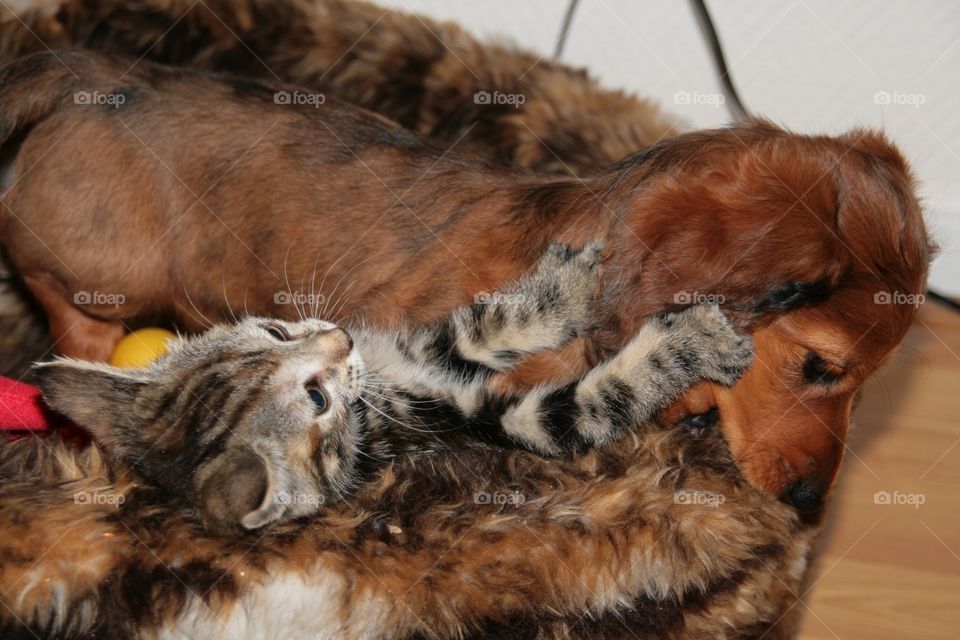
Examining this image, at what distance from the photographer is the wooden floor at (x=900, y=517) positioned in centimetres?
246

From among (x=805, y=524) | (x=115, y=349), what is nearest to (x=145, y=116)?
(x=115, y=349)

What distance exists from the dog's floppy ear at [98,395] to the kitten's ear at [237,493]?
10.5 inches

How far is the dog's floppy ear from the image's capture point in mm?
1824

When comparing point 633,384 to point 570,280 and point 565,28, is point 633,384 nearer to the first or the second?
point 570,280

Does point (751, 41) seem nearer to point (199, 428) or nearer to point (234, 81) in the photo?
point (234, 81)

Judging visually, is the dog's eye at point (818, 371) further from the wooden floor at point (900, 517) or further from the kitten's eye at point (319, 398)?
the kitten's eye at point (319, 398)

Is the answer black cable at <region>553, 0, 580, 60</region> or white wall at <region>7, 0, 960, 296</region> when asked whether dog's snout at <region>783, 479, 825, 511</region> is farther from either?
black cable at <region>553, 0, 580, 60</region>

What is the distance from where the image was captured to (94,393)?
1.88 meters

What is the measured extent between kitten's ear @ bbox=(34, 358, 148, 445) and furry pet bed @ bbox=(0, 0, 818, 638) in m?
0.07

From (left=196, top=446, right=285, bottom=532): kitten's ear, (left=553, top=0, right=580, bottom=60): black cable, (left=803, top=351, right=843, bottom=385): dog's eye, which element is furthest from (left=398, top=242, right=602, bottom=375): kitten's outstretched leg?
(left=553, top=0, right=580, bottom=60): black cable

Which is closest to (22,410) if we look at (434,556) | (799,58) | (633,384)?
(434,556)

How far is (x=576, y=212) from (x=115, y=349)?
4.71 feet

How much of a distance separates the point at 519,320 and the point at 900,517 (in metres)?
1.38

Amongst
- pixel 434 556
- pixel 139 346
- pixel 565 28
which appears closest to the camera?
pixel 434 556
